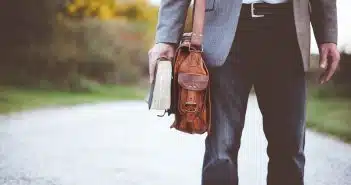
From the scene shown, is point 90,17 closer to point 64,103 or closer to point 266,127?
point 64,103

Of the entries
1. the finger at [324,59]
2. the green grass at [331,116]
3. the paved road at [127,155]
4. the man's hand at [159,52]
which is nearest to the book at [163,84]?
the man's hand at [159,52]

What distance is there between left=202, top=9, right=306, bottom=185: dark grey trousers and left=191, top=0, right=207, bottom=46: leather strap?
0.09 metres

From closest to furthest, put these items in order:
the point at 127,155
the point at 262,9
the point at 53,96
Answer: the point at 262,9
the point at 127,155
the point at 53,96

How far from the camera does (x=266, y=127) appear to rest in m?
1.65

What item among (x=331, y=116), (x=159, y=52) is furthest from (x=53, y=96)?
(x=159, y=52)

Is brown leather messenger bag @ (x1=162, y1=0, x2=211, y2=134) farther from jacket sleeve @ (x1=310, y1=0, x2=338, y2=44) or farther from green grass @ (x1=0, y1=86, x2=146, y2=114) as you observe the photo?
green grass @ (x1=0, y1=86, x2=146, y2=114)

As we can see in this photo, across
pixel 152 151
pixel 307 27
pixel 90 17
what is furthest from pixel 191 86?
pixel 90 17

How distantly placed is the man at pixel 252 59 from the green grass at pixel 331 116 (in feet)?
3.46

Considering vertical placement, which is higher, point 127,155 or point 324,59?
point 324,59

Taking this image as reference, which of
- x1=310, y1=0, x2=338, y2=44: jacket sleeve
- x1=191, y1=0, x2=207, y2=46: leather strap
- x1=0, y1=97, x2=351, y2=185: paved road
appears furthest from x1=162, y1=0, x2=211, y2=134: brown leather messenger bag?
x1=0, y1=97, x2=351, y2=185: paved road

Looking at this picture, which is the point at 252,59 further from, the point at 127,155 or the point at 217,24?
the point at 127,155

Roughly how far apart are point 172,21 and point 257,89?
29 cm

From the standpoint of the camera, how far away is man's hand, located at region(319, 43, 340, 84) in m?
1.64

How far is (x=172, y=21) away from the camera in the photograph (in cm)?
160
